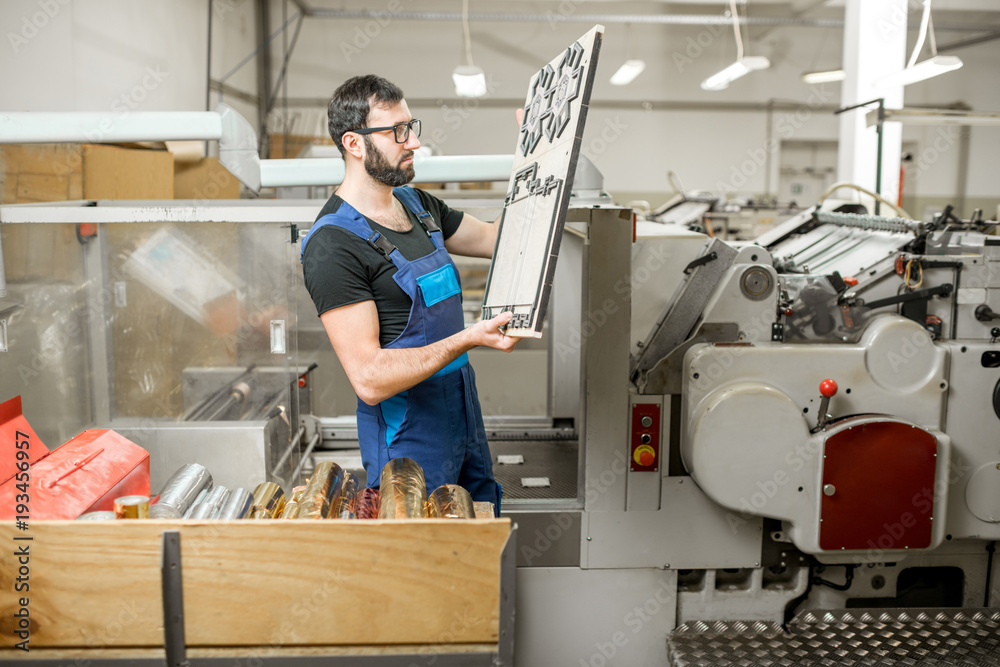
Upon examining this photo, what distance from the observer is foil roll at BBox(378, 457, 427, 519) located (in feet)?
3.49

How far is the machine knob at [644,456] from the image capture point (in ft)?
6.39

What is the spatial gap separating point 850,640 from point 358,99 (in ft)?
6.23

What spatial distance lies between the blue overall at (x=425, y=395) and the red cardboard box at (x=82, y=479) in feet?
1.50

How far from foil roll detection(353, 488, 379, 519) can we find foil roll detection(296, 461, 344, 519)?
0.11 feet

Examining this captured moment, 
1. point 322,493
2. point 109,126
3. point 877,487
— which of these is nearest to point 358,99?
point 109,126

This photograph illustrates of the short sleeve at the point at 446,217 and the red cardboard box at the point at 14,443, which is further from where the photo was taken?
the short sleeve at the point at 446,217

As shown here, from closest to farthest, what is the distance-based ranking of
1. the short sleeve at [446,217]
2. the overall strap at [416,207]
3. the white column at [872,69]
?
the overall strap at [416,207]
the short sleeve at [446,217]
the white column at [872,69]

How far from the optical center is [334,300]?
1422mm

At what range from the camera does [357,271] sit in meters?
1.46

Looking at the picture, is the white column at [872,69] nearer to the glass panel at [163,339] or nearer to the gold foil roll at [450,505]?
the glass panel at [163,339]

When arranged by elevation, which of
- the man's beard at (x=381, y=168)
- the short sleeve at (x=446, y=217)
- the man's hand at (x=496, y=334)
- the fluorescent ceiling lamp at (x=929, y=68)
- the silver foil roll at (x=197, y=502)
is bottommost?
the silver foil roll at (x=197, y=502)

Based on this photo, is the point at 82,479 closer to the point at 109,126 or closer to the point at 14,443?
the point at 14,443

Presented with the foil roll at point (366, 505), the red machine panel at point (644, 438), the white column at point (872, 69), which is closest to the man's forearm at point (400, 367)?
the foil roll at point (366, 505)

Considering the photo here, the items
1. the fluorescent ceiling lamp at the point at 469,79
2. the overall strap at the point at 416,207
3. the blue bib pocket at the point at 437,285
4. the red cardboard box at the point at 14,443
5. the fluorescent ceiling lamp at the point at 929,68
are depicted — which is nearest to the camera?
the red cardboard box at the point at 14,443
